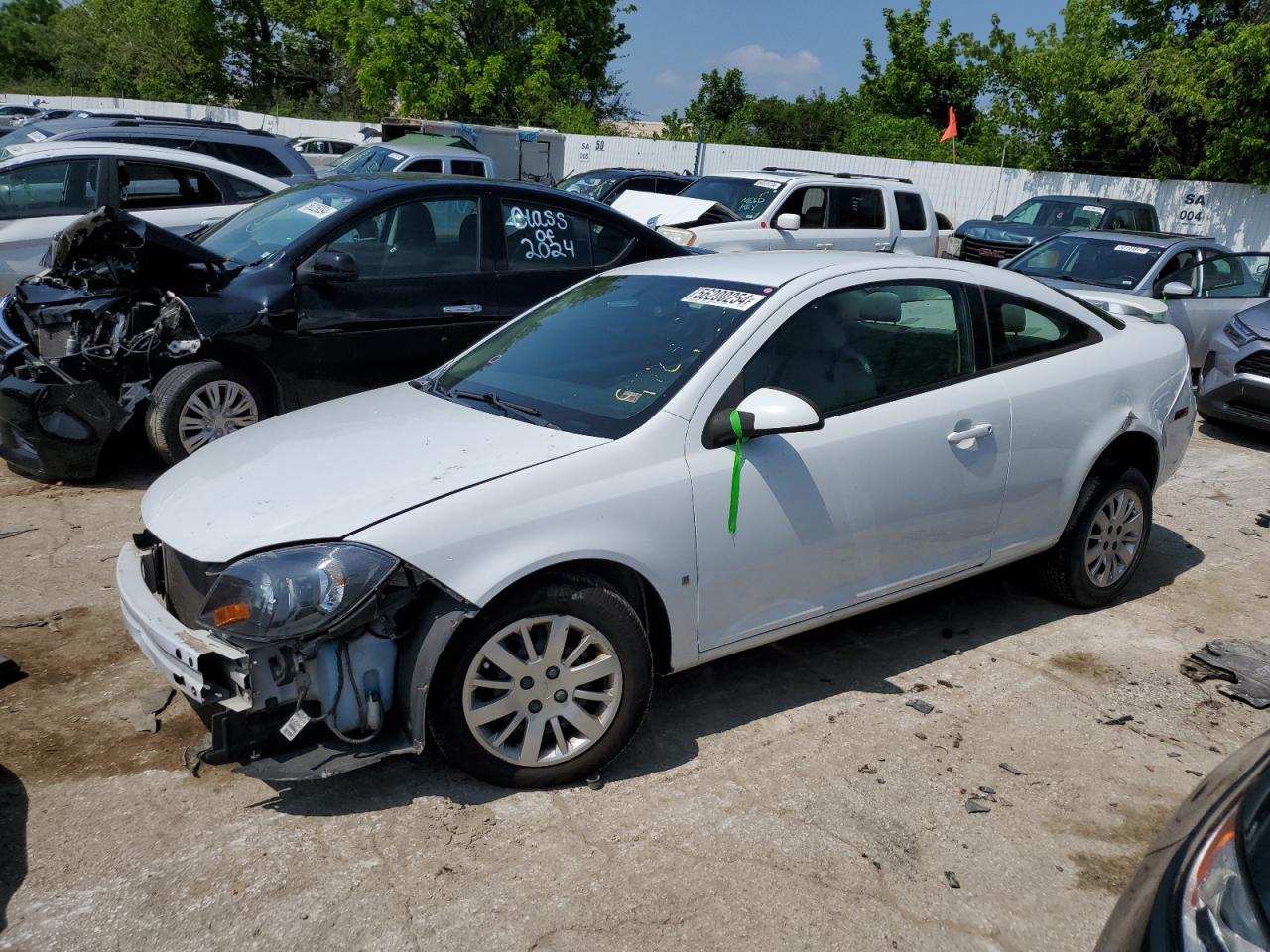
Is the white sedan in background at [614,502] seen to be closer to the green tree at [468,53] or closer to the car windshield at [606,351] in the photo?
the car windshield at [606,351]

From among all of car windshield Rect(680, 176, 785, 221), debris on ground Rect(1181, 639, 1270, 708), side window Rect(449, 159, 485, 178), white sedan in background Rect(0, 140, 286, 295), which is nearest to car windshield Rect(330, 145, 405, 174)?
side window Rect(449, 159, 485, 178)

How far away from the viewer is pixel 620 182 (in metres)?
16.7

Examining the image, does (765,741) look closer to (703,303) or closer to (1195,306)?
(703,303)

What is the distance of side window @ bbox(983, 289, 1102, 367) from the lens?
15.4 ft

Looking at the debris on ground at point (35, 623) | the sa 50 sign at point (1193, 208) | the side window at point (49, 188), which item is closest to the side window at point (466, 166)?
the side window at point (49, 188)

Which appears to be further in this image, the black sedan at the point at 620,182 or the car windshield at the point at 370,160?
the car windshield at the point at 370,160

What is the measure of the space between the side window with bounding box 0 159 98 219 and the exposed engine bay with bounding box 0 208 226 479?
10.9ft

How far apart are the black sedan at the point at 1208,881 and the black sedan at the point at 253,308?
5339mm

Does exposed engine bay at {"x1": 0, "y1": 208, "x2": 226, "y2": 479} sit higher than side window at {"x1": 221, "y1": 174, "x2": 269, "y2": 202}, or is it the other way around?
side window at {"x1": 221, "y1": 174, "x2": 269, "y2": 202}

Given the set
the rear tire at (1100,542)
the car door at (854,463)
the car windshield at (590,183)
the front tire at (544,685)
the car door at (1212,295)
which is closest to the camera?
the front tire at (544,685)

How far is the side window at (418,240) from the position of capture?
6.71 meters

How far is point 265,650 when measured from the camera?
3.11 metres

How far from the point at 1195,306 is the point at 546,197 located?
6.94m

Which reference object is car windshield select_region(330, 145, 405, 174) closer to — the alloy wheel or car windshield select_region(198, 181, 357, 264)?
car windshield select_region(198, 181, 357, 264)
